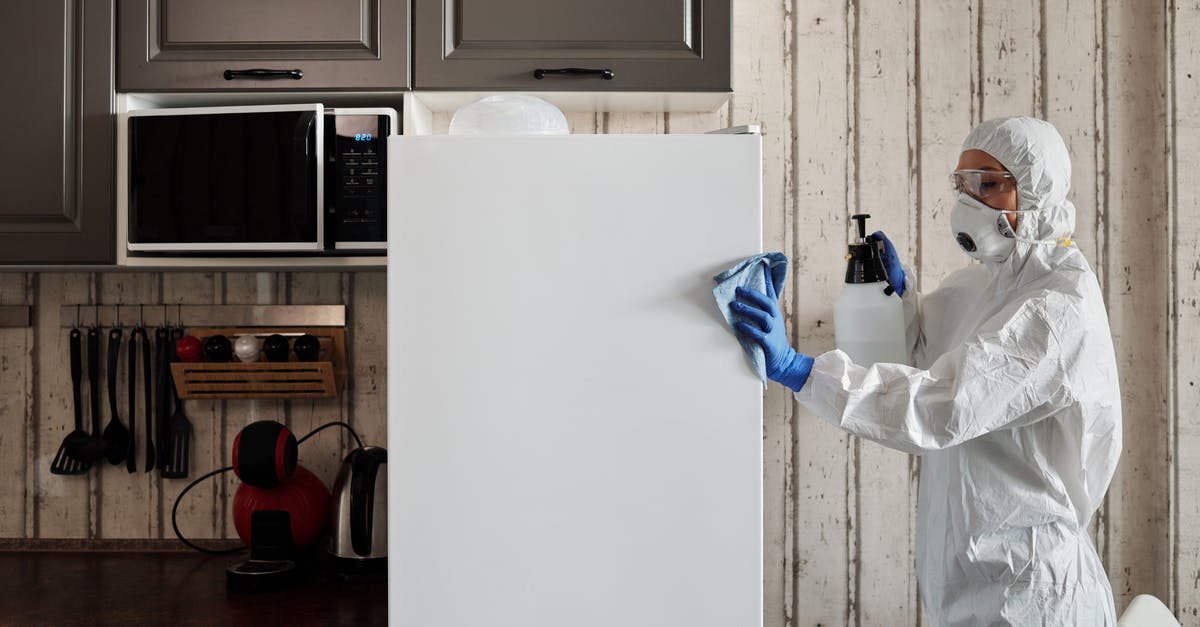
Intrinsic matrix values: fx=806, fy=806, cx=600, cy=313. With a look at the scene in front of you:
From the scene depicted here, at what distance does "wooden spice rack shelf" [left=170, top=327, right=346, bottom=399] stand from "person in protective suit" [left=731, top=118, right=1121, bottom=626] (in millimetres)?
1094

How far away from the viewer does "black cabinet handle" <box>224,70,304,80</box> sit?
1588 mm

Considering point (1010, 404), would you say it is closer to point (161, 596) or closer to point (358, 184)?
point (358, 184)

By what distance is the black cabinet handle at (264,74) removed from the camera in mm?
1588

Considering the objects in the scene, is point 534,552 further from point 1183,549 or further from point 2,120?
point 1183,549

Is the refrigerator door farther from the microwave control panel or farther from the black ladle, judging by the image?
the black ladle

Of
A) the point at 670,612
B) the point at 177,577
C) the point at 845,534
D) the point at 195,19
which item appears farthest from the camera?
the point at 845,534

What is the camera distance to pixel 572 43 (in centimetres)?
158

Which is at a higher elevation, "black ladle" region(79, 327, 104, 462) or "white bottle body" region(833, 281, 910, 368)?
"white bottle body" region(833, 281, 910, 368)

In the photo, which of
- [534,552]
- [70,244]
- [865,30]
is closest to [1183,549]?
[865,30]

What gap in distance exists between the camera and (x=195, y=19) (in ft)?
5.24

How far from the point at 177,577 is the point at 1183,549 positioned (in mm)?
2219

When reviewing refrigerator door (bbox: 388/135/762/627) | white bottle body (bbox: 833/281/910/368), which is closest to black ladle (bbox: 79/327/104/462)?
refrigerator door (bbox: 388/135/762/627)

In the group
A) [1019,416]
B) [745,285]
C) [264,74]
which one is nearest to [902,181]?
[1019,416]

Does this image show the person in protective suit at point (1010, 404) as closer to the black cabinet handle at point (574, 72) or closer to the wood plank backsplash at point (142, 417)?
the black cabinet handle at point (574, 72)
